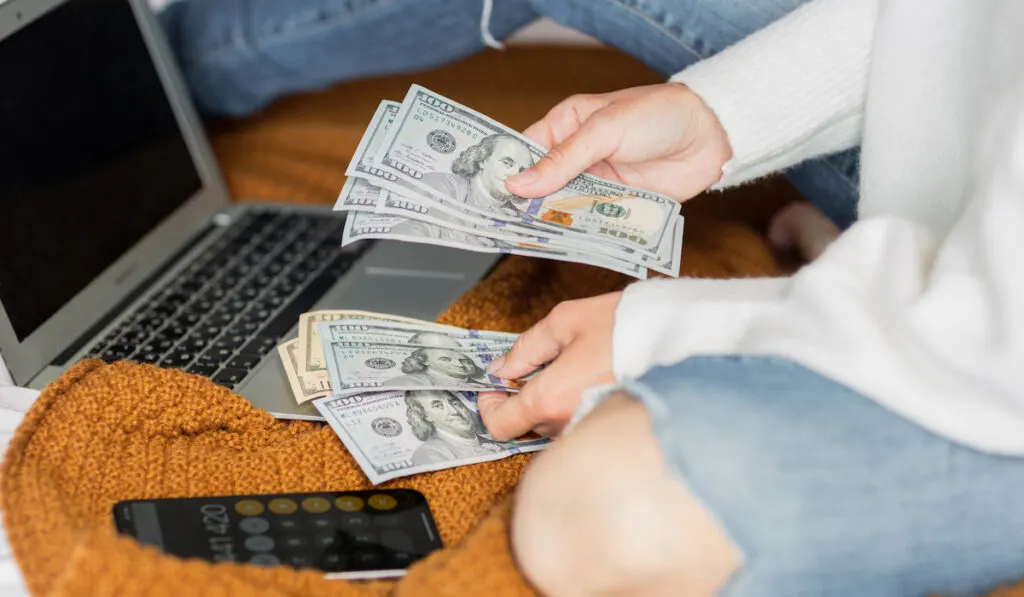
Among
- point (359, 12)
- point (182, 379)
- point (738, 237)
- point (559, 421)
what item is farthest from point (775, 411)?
point (359, 12)

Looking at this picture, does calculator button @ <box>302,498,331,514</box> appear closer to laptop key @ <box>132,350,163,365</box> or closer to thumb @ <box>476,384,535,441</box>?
thumb @ <box>476,384,535,441</box>

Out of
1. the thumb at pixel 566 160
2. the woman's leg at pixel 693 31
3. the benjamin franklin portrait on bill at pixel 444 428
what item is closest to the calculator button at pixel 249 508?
the benjamin franklin portrait on bill at pixel 444 428

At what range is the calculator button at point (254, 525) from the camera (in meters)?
0.68

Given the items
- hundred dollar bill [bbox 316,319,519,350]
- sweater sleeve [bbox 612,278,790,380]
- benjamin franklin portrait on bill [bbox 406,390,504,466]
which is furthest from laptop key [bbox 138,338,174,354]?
sweater sleeve [bbox 612,278,790,380]

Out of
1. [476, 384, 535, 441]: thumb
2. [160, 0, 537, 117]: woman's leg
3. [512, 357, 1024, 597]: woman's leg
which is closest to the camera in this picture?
[512, 357, 1024, 597]: woman's leg

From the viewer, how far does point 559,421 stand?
0.73 metres

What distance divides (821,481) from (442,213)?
0.42m

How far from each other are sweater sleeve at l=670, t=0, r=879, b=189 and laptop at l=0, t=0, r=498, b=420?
32cm

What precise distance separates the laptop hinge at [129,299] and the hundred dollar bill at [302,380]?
0.23 m

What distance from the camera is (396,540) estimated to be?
701 millimetres

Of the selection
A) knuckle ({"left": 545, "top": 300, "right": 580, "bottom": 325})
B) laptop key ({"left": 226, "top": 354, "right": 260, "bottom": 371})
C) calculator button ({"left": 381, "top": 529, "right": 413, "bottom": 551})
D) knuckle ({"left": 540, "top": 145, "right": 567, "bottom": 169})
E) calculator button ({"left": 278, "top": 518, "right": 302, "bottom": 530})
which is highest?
knuckle ({"left": 540, "top": 145, "right": 567, "bottom": 169})

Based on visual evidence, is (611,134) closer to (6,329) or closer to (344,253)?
(344,253)

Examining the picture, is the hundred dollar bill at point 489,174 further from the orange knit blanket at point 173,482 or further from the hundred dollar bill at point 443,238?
the orange knit blanket at point 173,482

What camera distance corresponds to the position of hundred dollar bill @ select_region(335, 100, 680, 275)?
0.84 meters
